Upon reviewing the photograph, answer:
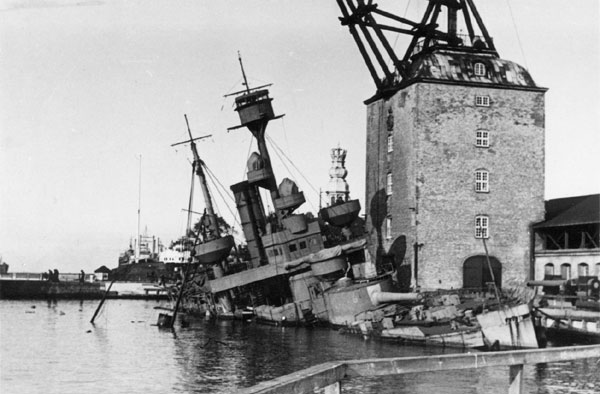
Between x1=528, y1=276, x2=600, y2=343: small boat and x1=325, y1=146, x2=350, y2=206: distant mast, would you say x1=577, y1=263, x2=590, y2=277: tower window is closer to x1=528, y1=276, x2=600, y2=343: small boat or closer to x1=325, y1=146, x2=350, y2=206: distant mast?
x1=528, y1=276, x2=600, y2=343: small boat

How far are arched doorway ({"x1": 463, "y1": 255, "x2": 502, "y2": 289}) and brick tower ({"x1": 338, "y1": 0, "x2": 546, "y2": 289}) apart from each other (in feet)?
0.20

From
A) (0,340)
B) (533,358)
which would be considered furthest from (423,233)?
(533,358)

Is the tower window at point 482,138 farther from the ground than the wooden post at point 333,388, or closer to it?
farther from the ground

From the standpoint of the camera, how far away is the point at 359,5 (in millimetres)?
47375

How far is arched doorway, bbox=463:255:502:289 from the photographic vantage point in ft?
152

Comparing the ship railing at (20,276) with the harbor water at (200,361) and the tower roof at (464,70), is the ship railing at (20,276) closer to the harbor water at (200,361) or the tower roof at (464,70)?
the harbor water at (200,361)

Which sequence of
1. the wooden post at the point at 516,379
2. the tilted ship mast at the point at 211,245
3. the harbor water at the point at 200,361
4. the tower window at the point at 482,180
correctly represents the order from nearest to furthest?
the wooden post at the point at 516,379
the harbor water at the point at 200,361
the tower window at the point at 482,180
the tilted ship mast at the point at 211,245

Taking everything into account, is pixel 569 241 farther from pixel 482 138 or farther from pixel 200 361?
pixel 200 361

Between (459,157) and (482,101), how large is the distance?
375 centimetres

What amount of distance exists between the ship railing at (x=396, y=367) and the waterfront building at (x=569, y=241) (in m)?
35.6

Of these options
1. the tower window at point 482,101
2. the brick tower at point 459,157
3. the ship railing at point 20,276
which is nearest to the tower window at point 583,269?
the brick tower at point 459,157

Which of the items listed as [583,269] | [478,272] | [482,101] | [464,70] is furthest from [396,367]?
[464,70]

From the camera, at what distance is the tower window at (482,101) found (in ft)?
155

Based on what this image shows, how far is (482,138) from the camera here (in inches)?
1863
